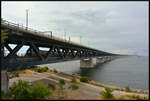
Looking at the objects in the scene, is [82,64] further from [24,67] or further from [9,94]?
[9,94]

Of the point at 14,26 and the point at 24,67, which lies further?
the point at 24,67

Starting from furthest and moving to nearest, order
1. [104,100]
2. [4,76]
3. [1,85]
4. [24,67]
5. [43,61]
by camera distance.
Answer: [43,61] → [24,67] → [4,76] → [1,85] → [104,100]

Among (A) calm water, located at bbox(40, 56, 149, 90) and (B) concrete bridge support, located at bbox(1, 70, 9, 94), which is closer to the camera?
(B) concrete bridge support, located at bbox(1, 70, 9, 94)

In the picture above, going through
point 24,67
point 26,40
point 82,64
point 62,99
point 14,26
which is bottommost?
point 82,64

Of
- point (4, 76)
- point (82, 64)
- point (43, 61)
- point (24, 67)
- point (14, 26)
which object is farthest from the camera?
point (82, 64)

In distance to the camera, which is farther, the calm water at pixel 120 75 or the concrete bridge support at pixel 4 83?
the calm water at pixel 120 75

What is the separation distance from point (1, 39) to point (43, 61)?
11.3m

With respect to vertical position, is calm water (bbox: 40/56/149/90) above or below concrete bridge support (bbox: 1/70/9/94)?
below

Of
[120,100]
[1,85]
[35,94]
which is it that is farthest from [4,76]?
[120,100]

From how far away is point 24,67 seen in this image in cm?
1986

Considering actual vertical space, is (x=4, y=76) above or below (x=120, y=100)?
above

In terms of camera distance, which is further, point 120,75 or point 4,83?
point 120,75

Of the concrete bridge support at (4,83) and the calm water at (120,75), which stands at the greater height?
the concrete bridge support at (4,83)

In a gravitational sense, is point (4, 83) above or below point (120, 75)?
above
